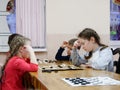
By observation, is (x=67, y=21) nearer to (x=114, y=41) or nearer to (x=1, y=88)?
(x=114, y=41)

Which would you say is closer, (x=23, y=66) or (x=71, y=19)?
(x=23, y=66)

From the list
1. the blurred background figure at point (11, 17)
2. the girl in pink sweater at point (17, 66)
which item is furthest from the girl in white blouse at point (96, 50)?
the blurred background figure at point (11, 17)

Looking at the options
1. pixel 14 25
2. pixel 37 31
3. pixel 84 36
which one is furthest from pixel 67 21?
pixel 84 36

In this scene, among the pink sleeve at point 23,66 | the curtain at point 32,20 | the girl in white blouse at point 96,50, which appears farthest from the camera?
the curtain at point 32,20

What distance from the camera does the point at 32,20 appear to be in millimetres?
4629

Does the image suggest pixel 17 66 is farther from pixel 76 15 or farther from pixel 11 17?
pixel 76 15

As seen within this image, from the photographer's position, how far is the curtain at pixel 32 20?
457 centimetres

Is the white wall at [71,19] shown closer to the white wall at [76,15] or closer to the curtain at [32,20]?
the white wall at [76,15]

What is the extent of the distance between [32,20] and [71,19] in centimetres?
68

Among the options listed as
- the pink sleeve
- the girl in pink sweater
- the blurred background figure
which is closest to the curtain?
the blurred background figure

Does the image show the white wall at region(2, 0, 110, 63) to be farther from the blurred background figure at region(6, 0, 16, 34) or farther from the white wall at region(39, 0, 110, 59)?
the blurred background figure at region(6, 0, 16, 34)

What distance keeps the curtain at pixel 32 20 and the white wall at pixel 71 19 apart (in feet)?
0.33

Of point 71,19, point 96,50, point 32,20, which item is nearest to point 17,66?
A: point 96,50

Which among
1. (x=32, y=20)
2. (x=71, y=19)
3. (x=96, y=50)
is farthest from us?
(x=71, y=19)
